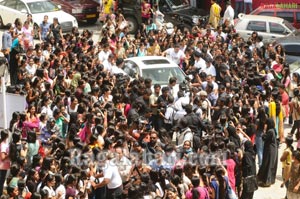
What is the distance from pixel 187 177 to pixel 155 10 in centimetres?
1618

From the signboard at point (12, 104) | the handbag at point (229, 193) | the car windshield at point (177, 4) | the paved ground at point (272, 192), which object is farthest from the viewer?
the car windshield at point (177, 4)

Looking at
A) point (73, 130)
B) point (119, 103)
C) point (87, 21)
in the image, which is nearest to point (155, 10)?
point (87, 21)

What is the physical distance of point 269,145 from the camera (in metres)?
17.8

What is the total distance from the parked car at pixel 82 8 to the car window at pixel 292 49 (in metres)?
9.29

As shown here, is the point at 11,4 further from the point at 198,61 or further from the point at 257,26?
the point at 198,61

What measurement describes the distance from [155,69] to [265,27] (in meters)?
7.38

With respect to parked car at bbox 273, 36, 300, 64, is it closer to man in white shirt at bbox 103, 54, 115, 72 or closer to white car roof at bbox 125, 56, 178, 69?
white car roof at bbox 125, 56, 178, 69

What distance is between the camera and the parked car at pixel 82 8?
106 feet

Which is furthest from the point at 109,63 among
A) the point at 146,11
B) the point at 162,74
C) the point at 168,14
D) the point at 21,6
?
the point at 168,14

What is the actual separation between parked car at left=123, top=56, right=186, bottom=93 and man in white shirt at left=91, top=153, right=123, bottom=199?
677 centimetres

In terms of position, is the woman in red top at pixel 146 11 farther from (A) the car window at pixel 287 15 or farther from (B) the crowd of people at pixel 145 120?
(B) the crowd of people at pixel 145 120

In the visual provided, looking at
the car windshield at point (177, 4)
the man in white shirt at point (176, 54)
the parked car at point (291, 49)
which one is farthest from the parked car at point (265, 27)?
the man in white shirt at point (176, 54)

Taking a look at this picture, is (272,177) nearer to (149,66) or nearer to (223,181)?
(223,181)

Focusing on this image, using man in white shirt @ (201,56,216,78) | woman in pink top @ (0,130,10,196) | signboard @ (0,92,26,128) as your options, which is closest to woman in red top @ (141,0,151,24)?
man in white shirt @ (201,56,216,78)
